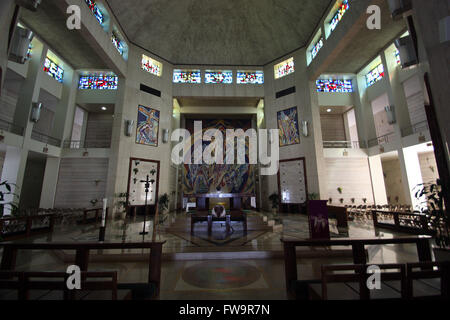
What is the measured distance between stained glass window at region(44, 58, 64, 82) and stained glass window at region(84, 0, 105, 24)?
144 inches

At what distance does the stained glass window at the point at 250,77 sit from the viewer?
43.1 ft

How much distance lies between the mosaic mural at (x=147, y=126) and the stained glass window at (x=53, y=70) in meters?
4.58

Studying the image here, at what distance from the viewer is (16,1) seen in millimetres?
3645

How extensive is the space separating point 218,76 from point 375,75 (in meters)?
9.41

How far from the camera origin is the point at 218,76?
516 inches

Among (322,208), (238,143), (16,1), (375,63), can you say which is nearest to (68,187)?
(16,1)

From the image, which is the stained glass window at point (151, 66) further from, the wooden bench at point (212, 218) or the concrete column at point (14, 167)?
the wooden bench at point (212, 218)

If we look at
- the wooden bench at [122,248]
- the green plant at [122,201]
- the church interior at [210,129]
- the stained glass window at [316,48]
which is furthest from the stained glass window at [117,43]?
the stained glass window at [316,48]

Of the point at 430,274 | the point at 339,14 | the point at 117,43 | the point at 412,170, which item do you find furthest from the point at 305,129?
the point at 117,43

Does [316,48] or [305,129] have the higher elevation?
[316,48]

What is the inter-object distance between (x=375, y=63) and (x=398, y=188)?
7.70 meters

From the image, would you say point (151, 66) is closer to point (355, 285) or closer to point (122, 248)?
point (122, 248)

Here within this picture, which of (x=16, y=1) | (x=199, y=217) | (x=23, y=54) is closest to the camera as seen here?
(x=16, y=1)

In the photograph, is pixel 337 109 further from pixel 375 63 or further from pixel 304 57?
pixel 304 57
